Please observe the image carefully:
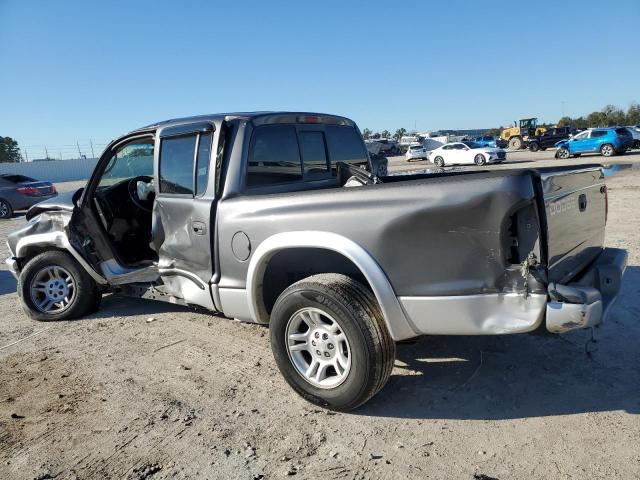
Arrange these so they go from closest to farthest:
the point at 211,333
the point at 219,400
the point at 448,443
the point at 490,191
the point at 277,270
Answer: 1. the point at 490,191
2. the point at 448,443
3. the point at 219,400
4. the point at 277,270
5. the point at 211,333

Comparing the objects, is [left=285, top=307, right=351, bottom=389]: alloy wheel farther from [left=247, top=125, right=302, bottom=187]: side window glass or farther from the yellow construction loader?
the yellow construction loader

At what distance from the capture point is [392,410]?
3.15 metres

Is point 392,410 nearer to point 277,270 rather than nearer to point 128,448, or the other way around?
point 277,270

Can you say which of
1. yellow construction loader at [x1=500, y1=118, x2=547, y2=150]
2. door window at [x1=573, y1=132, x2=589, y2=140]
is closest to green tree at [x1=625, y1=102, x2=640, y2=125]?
yellow construction loader at [x1=500, y1=118, x2=547, y2=150]

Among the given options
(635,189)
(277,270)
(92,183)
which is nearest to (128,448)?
(277,270)

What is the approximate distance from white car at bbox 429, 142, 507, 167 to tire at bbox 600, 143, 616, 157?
5.34m

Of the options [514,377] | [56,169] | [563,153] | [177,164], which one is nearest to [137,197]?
[177,164]

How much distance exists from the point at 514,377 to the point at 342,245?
5.44ft

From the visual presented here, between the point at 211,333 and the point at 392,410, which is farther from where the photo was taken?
the point at 211,333

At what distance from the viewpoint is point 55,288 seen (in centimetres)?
529

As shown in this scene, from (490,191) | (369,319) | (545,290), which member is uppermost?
(490,191)

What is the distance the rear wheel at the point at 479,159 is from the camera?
99.0ft

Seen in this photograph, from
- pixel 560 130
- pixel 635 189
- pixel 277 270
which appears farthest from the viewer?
pixel 560 130

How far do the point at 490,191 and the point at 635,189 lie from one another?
42.5 ft
